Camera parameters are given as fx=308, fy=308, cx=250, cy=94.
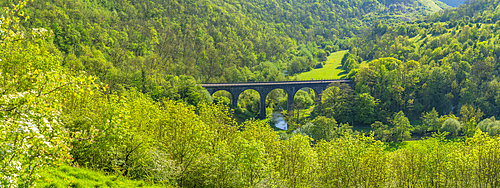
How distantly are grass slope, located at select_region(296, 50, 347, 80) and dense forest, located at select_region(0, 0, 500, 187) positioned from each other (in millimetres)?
5009

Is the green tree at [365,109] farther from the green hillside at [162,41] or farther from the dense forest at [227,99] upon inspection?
the green hillside at [162,41]

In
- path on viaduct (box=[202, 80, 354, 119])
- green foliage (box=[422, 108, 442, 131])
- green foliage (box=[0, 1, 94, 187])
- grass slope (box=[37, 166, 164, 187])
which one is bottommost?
green foliage (box=[422, 108, 442, 131])

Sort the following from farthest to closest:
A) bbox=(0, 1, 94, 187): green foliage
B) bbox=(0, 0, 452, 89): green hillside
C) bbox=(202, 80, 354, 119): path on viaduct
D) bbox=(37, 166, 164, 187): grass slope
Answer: bbox=(202, 80, 354, 119): path on viaduct, bbox=(0, 0, 452, 89): green hillside, bbox=(37, 166, 164, 187): grass slope, bbox=(0, 1, 94, 187): green foliage

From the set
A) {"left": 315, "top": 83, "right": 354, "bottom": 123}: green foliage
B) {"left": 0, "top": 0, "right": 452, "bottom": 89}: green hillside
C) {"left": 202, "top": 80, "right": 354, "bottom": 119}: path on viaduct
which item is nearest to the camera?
{"left": 315, "top": 83, "right": 354, "bottom": 123}: green foliage

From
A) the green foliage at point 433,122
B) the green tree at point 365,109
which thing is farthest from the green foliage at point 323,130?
the green foliage at point 433,122

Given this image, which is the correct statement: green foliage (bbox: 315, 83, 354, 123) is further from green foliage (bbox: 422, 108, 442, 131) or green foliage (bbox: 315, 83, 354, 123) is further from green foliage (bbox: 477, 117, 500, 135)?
green foliage (bbox: 477, 117, 500, 135)

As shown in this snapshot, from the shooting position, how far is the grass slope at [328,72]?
402 ft

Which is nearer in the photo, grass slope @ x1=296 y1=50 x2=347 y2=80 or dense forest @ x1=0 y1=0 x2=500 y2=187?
dense forest @ x1=0 y1=0 x2=500 y2=187

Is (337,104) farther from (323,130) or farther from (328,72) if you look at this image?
(328,72)

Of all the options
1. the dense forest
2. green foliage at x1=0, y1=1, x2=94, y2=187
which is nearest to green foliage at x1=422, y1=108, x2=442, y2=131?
the dense forest

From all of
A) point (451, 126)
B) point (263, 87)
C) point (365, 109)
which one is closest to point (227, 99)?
point (263, 87)

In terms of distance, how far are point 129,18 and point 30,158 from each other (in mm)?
112841

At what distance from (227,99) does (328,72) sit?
66702 mm

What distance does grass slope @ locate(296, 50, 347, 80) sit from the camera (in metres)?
123
